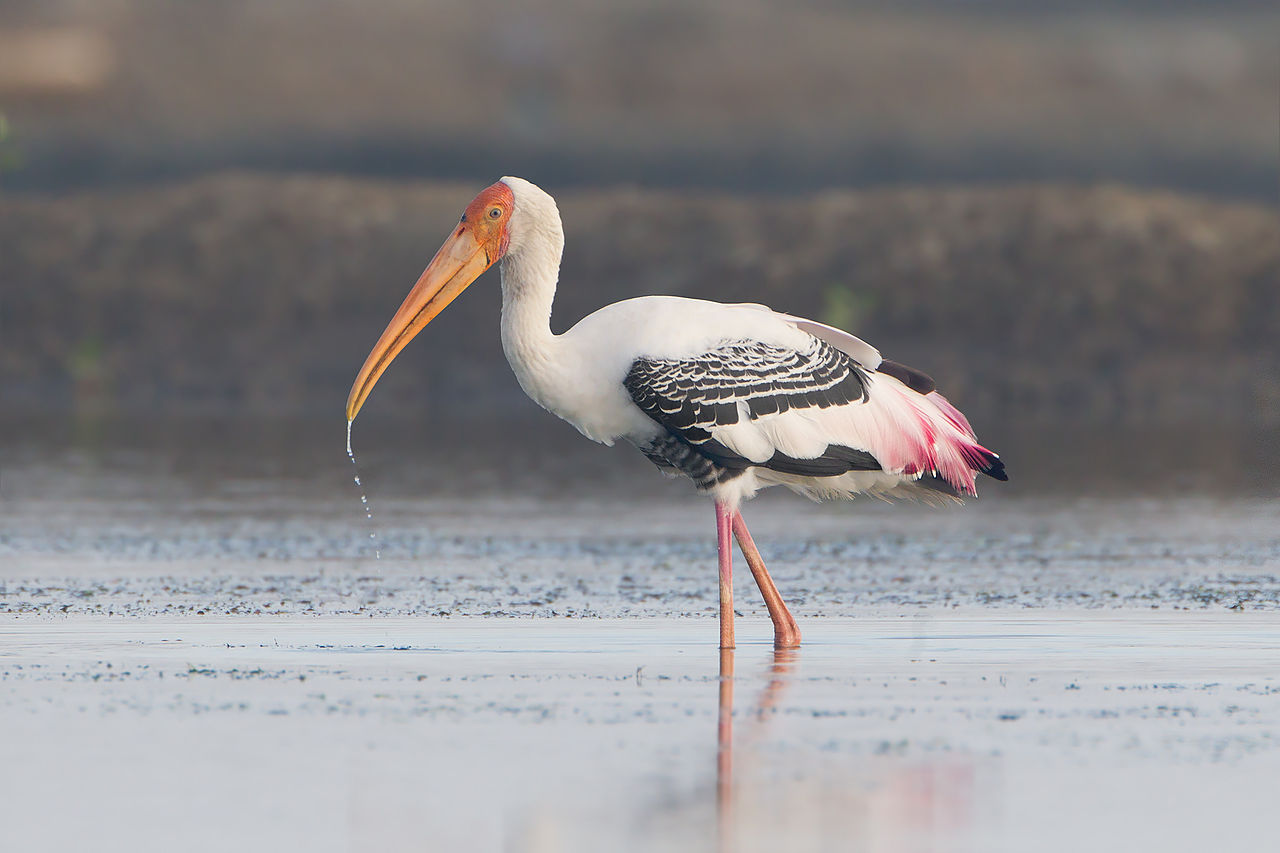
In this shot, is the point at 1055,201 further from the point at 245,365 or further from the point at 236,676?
the point at 236,676

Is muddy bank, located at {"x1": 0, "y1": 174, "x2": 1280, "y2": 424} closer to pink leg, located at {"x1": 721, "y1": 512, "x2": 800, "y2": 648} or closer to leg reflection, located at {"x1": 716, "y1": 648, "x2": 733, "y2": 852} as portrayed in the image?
pink leg, located at {"x1": 721, "y1": 512, "x2": 800, "y2": 648}

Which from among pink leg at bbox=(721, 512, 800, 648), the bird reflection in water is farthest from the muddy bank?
the bird reflection in water

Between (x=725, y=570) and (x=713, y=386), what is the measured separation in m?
0.80

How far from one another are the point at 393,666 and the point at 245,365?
5234 cm

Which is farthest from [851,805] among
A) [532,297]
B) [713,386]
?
[532,297]

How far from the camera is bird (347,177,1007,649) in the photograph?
987 cm

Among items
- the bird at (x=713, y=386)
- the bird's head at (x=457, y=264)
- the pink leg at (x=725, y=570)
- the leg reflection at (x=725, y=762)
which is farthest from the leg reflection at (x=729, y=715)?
the bird's head at (x=457, y=264)

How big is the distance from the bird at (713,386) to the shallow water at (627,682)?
2.21ft

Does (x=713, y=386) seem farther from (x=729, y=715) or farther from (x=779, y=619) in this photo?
(x=729, y=715)

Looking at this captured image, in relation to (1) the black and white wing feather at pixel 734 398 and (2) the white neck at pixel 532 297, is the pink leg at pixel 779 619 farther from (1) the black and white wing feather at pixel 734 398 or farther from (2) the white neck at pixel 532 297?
(2) the white neck at pixel 532 297

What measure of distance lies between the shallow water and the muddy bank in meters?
22.1

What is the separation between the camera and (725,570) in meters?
9.76

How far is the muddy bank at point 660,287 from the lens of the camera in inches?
1998

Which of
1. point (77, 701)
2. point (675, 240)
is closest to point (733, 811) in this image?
point (77, 701)
